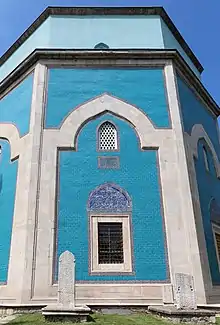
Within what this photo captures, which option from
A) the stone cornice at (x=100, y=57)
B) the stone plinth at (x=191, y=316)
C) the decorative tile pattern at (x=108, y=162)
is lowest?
the stone plinth at (x=191, y=316)

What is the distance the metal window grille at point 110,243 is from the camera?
919 cm

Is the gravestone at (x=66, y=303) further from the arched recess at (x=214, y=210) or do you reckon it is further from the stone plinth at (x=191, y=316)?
the arched recess at (x=214, y=210)

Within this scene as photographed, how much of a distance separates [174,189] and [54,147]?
12.3ft

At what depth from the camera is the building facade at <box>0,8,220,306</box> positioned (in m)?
9.01

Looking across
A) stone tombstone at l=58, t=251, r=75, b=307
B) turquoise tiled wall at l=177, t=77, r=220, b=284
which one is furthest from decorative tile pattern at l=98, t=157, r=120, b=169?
stone tombstone at l=58, t=251, r=75, b=307

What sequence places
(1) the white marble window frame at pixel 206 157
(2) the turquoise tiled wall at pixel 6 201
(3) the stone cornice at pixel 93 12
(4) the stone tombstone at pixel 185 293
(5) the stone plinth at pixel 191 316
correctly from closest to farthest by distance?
1. (5) the stone plinth at pixel 191 316
2. (4) the stone tombstone at pixel 185 293
3. (2) the turquoise tiled wall at pixel 6 201
4. (1) the white marble window frame at pixel 206 157
5. (3) the stone cornice at pixel 93 12

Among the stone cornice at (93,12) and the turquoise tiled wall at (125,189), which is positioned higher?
the stone cornice at (93,12)

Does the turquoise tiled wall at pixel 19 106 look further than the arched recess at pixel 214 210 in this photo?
Yes

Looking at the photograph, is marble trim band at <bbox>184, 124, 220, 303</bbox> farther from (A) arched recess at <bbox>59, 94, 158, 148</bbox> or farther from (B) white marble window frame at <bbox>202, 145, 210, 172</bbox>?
(A) arched recess at <bbox>59, 94, 158, 148</bbox>

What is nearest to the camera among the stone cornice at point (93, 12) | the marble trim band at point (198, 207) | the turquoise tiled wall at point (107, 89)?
the marble trim band at point (198, 207)

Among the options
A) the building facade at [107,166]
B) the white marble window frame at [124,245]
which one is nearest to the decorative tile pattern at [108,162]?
the building facade at [107,166]

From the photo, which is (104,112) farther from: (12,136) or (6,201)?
(6,201)

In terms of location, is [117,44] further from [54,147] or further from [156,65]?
[54,147]

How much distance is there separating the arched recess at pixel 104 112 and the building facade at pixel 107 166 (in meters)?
0.03
